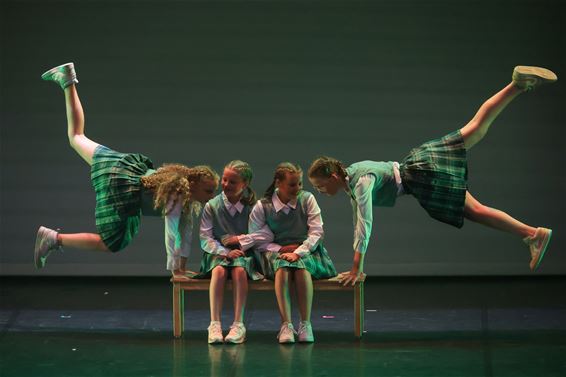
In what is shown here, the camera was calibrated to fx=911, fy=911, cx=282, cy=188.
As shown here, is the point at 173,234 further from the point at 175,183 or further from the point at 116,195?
the point at 116,195

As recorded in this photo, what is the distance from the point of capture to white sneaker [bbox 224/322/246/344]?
4.95 meters

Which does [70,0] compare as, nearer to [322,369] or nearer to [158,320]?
[158,320]

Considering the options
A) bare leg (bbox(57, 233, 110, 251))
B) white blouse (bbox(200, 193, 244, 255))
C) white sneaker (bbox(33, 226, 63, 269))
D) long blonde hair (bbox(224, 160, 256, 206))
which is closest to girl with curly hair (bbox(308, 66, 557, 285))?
long blonde hair (bbox(224, 160, 256, 206))

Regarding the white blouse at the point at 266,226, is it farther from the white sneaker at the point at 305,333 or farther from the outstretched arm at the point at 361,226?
the white sneaker at the point at 305,333

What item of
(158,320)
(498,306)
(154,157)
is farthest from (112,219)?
(498,306)

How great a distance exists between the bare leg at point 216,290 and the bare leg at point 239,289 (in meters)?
0.07

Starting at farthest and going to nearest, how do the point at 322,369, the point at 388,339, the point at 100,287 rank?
the point at 100,287, the point at 388,339, the point at 322,369

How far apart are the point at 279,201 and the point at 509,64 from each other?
9.67 feet

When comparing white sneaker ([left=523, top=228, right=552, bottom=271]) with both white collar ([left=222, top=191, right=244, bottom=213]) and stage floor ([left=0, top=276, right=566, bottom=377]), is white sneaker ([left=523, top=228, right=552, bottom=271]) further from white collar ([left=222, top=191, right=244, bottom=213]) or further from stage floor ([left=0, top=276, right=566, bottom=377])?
white collar ([left=222, top=191, right=244, bottom=213])

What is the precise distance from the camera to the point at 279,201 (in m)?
5.27

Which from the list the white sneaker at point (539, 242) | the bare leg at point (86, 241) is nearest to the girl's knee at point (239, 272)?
the bare leg at point (86, 241)

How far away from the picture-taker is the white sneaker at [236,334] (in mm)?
4945

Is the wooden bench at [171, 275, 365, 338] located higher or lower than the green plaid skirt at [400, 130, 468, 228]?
lower

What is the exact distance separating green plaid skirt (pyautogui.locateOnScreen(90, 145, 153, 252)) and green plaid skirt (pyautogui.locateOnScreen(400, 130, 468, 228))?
156cm
